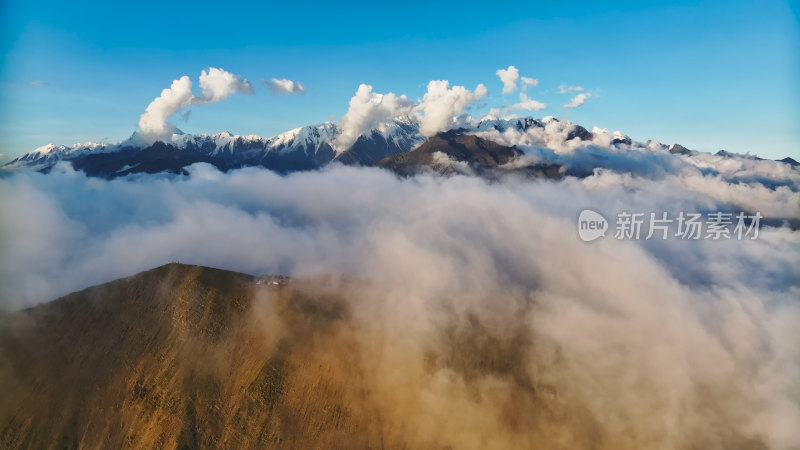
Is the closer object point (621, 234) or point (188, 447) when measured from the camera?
point (621, 234)

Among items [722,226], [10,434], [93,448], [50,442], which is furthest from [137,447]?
[722,226]

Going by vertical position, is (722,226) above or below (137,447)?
Result: above

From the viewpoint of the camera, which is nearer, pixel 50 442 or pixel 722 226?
pixel 722 226

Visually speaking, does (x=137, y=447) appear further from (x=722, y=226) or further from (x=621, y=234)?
(x=722, y=226)

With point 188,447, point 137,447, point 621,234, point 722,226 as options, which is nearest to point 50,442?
point 137,447

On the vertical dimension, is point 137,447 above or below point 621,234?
below

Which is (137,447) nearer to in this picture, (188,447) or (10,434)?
(188,447)

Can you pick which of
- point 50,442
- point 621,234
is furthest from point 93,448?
point 621,234

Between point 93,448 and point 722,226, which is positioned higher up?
point 722,226
